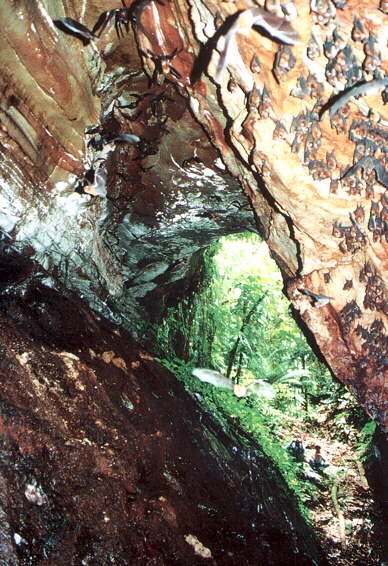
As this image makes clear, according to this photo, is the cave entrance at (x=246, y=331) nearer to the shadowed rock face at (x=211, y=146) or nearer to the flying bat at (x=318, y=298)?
the shadowed rock face at (x=211, y=146)

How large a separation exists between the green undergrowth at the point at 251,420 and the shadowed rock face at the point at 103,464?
1.62 meters

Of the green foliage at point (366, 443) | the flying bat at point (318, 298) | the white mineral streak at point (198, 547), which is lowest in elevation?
the white mineral streak at point (198, 547)

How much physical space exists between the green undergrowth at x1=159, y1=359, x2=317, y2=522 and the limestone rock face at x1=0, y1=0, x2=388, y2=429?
328 cm

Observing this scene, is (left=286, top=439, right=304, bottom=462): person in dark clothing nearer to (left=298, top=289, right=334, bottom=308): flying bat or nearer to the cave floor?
the cave floor

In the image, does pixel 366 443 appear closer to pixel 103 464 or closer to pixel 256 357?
pixel 256 357

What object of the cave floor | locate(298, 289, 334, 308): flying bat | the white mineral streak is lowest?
the white mineral streak

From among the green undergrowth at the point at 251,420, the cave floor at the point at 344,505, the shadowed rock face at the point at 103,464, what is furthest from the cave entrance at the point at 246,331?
the shadowed rock face at the point at 103,464

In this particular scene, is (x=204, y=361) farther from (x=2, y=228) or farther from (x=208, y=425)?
(x=2, y=228)

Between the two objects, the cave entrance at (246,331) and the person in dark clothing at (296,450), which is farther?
the cave entrance at (246,331)

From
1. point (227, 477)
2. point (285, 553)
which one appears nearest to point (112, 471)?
point (227, 477)

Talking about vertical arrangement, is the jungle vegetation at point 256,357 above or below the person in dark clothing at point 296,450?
above

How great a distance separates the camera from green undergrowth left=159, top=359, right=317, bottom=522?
29.5 feet

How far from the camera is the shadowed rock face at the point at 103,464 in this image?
335 centimetres

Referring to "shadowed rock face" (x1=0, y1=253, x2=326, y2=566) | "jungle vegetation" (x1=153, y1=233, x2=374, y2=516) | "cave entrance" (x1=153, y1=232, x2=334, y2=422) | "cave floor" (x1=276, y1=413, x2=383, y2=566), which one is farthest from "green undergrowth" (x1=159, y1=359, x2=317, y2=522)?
"shadowed rock face" (x1=0, y1=253, x2=326, y2=566)
